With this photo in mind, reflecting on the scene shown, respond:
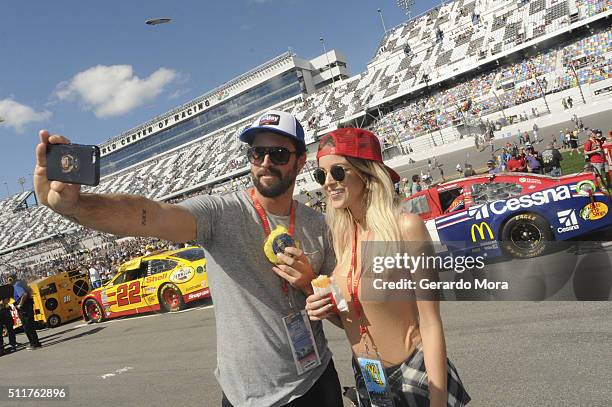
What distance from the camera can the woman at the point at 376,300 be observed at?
1756 mm

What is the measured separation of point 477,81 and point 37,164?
3875cm

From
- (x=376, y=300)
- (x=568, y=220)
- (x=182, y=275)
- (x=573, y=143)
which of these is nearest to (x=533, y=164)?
(x=573, y=143)

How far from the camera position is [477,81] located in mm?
36219

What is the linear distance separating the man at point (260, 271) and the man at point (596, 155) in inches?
414

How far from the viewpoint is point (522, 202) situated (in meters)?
6.88

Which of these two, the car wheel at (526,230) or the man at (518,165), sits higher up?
the man at (518,165)

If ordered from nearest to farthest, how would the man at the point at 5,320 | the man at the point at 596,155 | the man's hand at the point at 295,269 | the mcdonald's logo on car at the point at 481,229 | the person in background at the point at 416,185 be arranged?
the man's hand at the point at 295,269
the mcdonald's logo on car at the point at 481,229
the man at the point at 5,320
the man at the point at 596,155
the person in background at the point at 416,185

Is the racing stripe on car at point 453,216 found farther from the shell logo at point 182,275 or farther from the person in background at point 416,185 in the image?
the person in background at point 416,185

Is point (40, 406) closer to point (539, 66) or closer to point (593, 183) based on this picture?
point (593, 183)

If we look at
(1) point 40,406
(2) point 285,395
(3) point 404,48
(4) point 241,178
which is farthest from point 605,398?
(3) point 404,48

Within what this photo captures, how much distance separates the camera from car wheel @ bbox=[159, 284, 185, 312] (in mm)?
10516

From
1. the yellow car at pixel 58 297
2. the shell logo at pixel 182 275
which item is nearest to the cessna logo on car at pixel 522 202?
the shell logo at pixel 182 275

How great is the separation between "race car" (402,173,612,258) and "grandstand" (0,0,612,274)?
2194cm

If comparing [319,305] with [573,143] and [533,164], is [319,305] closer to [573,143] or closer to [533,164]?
[533,164]
